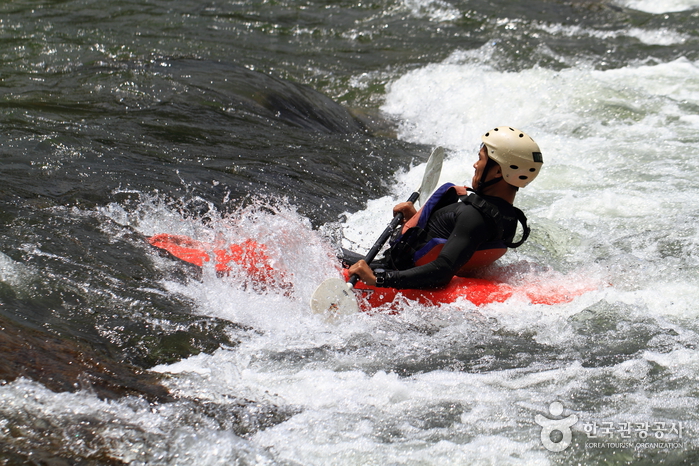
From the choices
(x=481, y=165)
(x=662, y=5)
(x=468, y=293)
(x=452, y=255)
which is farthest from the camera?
(x=662, y=5)

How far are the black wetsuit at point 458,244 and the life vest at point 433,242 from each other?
0.04 metres

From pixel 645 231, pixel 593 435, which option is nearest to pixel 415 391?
pixel 593 435

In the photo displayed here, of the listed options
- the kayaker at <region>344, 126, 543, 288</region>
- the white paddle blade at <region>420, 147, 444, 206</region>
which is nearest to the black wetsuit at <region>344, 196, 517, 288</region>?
the kayaker at <region>344, 126, 543, 288</region>

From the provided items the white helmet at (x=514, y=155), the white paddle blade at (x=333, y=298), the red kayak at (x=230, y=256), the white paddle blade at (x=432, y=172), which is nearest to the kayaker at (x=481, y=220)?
the white helmet at (x=514, y=155)

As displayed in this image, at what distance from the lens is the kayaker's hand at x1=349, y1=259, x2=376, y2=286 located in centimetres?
376

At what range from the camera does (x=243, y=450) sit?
266 cm

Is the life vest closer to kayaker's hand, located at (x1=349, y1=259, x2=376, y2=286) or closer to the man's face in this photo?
the man's face

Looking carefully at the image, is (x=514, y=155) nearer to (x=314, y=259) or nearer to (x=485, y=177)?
(x=485, y=177)

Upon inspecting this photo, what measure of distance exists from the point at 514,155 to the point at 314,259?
1410 mm

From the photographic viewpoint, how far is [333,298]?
3723 millimetres

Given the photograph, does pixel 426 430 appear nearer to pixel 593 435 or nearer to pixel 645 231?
pixel 593 435

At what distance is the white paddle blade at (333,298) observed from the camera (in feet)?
12.2

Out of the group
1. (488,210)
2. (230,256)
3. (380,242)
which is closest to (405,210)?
(380,242)

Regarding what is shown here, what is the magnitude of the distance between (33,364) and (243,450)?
100 centimetres
